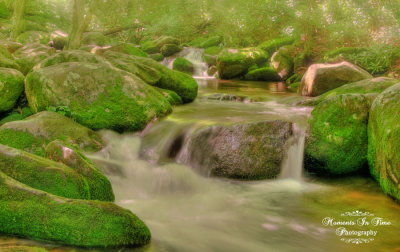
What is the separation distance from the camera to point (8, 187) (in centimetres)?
281

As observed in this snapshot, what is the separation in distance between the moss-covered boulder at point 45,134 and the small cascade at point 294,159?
305 cm

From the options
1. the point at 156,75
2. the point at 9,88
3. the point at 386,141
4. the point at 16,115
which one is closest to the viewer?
the point at 386,141

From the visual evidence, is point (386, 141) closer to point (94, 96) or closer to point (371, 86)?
point (371, 86)

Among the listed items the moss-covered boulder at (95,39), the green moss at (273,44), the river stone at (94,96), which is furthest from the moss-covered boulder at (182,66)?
the river stone at (94,96)

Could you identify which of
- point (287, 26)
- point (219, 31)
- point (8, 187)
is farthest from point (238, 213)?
point (219, 31)

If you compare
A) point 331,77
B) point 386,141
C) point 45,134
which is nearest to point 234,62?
point 331,77

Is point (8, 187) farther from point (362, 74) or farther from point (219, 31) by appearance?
point (219, 31)

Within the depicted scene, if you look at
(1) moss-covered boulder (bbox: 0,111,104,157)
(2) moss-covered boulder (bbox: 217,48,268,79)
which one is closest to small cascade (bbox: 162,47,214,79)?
(2) moss-covered boulder (bbox: 217,48,268,79)

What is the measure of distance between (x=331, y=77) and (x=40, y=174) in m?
8.65

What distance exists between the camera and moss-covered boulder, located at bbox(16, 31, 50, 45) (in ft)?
71.7

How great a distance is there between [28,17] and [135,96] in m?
23.7

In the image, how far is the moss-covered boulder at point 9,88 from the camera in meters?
6.78

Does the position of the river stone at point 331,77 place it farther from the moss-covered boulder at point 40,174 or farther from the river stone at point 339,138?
the moss-covered boulder at point 40,174

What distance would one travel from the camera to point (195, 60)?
20328 mm
